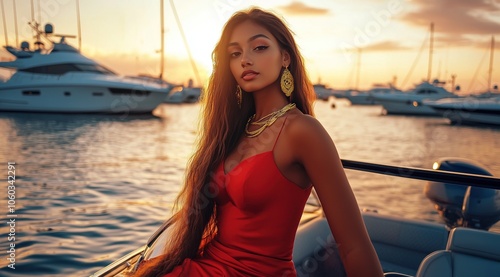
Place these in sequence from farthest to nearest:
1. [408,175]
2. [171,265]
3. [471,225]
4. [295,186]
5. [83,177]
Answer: [83,177]
[471,225]
[408,175]
[171,265]
[295,186]

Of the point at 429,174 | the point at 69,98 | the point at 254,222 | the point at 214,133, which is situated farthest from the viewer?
the point at 69,98

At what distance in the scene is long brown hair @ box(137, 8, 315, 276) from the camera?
1499 mm

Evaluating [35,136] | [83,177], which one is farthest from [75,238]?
[35,136]

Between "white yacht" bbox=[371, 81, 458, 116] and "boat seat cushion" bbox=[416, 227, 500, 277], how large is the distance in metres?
38.2

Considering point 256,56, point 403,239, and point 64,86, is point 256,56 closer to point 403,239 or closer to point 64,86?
point 403,239

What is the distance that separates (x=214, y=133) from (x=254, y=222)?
0.47 m

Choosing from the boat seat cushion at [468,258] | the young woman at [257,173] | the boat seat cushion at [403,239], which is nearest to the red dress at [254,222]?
the young woman at [257,173]

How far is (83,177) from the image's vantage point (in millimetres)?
9117

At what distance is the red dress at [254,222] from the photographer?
1294 mm

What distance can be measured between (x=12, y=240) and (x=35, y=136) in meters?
12.4

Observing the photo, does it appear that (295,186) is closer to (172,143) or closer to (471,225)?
(471,225)

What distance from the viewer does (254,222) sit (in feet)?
4.44

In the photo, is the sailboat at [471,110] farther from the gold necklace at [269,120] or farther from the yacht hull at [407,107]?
the gold necklace at [269,120]

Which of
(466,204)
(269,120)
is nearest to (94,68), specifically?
(466,204)
